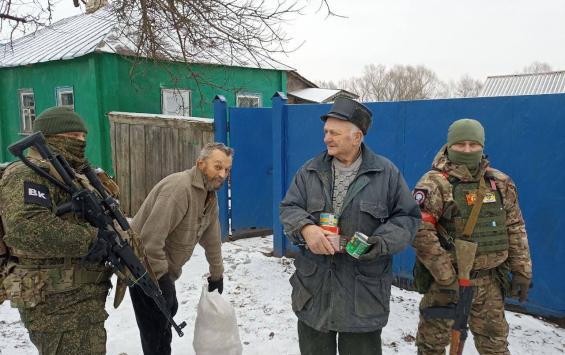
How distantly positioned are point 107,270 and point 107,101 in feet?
29.2

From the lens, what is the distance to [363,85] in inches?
2277

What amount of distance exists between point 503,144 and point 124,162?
244 inches

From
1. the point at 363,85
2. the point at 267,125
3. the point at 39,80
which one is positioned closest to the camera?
the point at 267,125

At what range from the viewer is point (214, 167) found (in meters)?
→ 2.78

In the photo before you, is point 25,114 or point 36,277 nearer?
point 36,277

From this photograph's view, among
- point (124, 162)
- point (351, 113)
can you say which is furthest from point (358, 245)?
point (124, 162)

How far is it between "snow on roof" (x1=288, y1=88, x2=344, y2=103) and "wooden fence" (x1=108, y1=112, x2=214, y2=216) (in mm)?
9567

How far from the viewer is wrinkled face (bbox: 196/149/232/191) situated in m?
2.78

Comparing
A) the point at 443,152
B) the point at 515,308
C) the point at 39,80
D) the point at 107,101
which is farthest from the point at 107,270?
the point at 39,80

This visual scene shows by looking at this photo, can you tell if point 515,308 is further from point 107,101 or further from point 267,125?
point 107,101

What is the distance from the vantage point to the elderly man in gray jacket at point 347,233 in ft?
7.29

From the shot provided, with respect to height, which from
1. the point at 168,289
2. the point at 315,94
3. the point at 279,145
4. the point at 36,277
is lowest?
the point at 168,289

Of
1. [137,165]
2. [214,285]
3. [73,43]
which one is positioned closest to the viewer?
[214,285]

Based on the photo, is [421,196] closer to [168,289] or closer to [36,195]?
[168,289]
